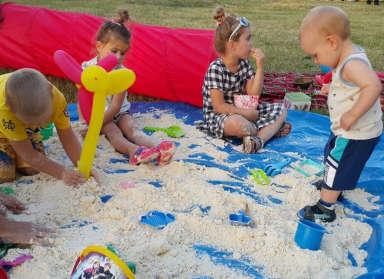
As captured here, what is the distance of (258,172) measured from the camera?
2.54 meters

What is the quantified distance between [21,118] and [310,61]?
147 inches

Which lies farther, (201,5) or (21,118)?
(201,5)

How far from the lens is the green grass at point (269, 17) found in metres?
5.43

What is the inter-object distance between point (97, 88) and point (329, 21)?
0.96 metres

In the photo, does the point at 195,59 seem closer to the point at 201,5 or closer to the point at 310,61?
the point at 310,61

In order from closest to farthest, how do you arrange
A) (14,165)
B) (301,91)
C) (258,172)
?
(14,165)
(258,172)
(301,91)

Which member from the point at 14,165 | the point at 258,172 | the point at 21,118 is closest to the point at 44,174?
the point at 14,165

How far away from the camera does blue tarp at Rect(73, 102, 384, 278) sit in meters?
1.84

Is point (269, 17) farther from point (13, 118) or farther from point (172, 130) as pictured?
point (13, 118)

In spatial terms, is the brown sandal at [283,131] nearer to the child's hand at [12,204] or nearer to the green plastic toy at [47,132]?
the green plastic toy at [47,132]

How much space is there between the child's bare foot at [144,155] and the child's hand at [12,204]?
64cm

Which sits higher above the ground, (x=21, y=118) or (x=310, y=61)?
(x=21, y=118)

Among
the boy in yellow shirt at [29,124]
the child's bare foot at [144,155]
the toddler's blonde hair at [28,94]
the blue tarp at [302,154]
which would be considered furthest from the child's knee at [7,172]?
the blue tarp at [302,154]

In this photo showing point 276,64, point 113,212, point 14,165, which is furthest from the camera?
point 276,64
